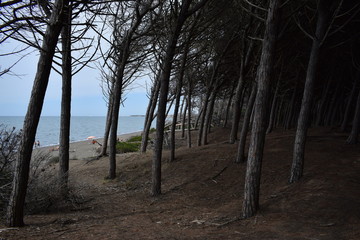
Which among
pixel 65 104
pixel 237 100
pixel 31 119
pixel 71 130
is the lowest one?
pixel 71 130

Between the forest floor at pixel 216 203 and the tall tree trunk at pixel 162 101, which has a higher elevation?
the tall tree trunk at pixel 162 101

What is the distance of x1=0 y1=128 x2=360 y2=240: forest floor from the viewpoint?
17.3 feet

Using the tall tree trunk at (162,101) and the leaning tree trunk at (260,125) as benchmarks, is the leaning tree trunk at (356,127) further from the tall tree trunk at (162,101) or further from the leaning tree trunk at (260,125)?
the tall tree trunk at (162,101)

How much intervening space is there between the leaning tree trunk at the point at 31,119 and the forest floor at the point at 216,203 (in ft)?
1.20

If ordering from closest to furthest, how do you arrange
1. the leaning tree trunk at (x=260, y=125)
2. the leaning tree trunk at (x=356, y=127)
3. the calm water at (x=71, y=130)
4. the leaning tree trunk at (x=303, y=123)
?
the leaning tree trunk at (x=260, y=125) → the leaning tree trunk at (x=303, y=123) → the leaning tree trunk at (x=356, y=127) → the calm water at (x=71, y=130)

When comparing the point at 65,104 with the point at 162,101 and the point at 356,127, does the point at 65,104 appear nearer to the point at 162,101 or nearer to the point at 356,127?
the point at 162,101

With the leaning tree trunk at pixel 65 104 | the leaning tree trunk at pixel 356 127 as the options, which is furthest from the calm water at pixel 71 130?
the leaning tree trunk at pixel 356 127

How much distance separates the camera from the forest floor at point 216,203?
17.3 feet

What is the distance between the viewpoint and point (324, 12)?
8477 mm

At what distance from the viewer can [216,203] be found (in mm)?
8102

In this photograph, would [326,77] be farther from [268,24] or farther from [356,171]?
[268,24]

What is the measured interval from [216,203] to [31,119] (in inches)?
207

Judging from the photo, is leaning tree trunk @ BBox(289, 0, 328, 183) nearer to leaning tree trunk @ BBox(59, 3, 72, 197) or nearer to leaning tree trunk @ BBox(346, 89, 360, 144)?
leaning tree trunk @ BBox(346, 89, 360, 144)

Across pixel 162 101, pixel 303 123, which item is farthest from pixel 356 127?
pixel 162 101
